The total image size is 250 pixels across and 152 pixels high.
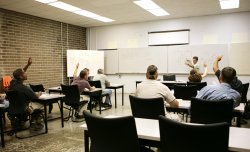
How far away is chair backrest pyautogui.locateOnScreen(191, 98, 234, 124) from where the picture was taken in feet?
7.48

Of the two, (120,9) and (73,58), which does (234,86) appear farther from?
(73,58)

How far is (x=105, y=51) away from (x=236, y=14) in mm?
5037

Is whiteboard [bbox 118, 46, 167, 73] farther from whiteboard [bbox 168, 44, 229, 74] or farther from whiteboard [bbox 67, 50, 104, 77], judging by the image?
whiteboard [bbox 67, 50, 104, 77]

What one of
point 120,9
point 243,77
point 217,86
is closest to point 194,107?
point 217,86

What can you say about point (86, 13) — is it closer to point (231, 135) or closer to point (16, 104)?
point (16, 104)

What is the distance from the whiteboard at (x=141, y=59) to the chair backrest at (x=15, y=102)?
5.44m

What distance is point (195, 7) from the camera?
6336 millimetres

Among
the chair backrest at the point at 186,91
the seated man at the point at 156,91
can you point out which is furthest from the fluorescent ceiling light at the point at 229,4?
the seated man at the point at 156,91

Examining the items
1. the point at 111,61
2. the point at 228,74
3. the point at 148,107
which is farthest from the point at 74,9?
the point at 228,74

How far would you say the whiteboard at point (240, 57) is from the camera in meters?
6.89

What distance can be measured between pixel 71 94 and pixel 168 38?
4665 mm

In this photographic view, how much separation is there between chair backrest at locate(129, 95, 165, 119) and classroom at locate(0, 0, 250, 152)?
22cm

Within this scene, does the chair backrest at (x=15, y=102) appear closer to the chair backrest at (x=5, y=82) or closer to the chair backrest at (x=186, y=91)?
the chair backrest at (x=5, y=82)

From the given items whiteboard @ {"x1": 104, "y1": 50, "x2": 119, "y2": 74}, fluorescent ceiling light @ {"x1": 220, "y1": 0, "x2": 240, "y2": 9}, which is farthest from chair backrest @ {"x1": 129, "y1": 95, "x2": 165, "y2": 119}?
whiteboard @ {"x1": 104, "y1": 50, "x2": 119, "y2": 74}
